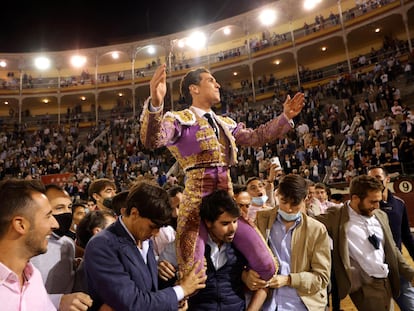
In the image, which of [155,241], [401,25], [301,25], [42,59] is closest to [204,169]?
[155,241]

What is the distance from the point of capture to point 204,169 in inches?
73.2

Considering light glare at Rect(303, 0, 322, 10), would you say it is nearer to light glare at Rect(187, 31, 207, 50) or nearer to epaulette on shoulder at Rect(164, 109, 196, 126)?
light glare at Rect(187, 31, 207, 50)

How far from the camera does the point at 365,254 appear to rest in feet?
8.73

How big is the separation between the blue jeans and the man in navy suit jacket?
218cm

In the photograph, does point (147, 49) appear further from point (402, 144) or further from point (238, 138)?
point (238, 138)

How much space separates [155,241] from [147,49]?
2377cm

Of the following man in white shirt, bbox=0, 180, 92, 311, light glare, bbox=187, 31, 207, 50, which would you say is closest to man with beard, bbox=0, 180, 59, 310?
man in white shirt, bbox=0, 180, 92, 311

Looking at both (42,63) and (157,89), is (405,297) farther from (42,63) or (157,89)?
(42,63)

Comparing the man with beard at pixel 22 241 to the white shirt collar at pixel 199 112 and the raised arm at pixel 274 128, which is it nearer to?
the white shirt collar at pixel 199 112

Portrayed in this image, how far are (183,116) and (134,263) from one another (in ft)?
2.80

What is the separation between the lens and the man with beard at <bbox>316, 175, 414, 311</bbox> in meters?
2.60

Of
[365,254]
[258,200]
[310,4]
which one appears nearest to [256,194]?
[258,200]

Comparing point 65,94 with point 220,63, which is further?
point 65,94

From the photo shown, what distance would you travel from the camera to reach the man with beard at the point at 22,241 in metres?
1.25
